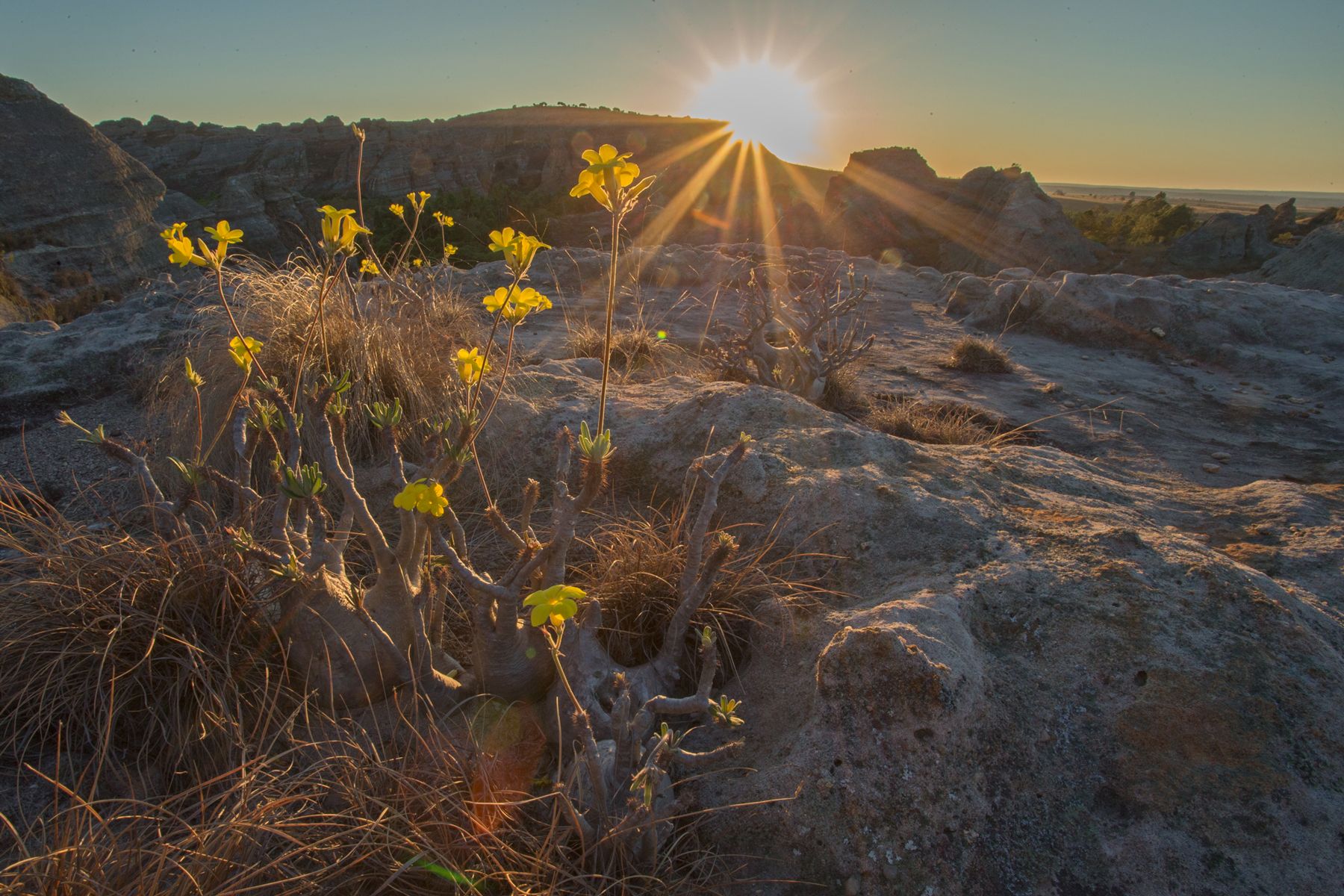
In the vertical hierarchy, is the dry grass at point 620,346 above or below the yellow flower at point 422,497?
below

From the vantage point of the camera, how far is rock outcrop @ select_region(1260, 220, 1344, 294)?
1166 cm

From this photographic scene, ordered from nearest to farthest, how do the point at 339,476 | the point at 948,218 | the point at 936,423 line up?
the point at 339,476 < the point at 936,423 < the point at 948,218

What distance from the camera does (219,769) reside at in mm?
1615

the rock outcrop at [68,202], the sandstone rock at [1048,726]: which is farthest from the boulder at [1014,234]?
the rock outcrop at [68,202]

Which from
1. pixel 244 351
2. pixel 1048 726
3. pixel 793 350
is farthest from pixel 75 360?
pixel 1048 726

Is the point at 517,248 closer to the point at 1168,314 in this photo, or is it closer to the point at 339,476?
the point at 339,476

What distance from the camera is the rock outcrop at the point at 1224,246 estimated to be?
18250mm

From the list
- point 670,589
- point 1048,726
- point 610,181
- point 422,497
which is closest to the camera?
point 422,497

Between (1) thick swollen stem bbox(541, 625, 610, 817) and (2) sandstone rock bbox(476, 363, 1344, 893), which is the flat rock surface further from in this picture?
(1) thick swollen stem bbox(541, 625, 610, 817)

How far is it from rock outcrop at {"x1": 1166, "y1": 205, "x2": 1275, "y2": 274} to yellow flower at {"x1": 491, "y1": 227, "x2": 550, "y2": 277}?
22280 mm

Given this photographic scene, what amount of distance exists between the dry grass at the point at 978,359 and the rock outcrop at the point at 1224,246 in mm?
16114

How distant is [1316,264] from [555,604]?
16.7 metres

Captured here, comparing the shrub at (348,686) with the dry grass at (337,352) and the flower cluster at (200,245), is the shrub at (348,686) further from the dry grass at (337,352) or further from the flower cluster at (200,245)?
the dry grass at (337,352)

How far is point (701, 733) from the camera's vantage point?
71.4 inches
